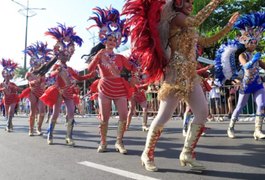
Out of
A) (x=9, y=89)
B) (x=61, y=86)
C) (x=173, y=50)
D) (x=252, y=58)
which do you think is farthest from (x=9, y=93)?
(x=173, y=50)

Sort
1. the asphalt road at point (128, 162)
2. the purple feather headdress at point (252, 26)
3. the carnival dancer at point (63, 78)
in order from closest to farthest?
the asphalt road at point (128, 162)
the purple feather headdress at point (252, 26)
the carnival dancer at point (63, 78)

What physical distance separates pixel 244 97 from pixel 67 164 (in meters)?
3.72

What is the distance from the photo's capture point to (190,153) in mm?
4066

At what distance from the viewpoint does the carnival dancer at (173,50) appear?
400 centimetres

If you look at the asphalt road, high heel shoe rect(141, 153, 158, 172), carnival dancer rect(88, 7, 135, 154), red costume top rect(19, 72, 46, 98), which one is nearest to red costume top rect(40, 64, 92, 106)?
the asphalt road

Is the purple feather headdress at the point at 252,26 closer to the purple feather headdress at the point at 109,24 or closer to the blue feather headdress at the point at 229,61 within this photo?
the blue feather headdress at the point at 229,61

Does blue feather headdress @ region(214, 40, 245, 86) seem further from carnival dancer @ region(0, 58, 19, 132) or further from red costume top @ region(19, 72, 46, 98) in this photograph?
carnival dancer @ region(0, 58, 19, 132)

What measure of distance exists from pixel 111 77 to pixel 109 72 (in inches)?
3.6

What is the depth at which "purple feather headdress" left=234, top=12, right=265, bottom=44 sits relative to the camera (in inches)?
239

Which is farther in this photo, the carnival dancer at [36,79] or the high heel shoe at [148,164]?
the carnival dancer at [36,79]

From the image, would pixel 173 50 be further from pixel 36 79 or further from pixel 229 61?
pixel 36 79

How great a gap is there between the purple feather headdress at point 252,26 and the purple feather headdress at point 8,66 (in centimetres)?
793

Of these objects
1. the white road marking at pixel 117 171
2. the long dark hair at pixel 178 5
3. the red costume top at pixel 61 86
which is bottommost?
the white road marking at pixel 117 171

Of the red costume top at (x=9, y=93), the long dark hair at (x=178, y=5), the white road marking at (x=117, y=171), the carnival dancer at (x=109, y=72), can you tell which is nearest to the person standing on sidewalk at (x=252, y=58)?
the carnival dancer at (x=109, y=72)
